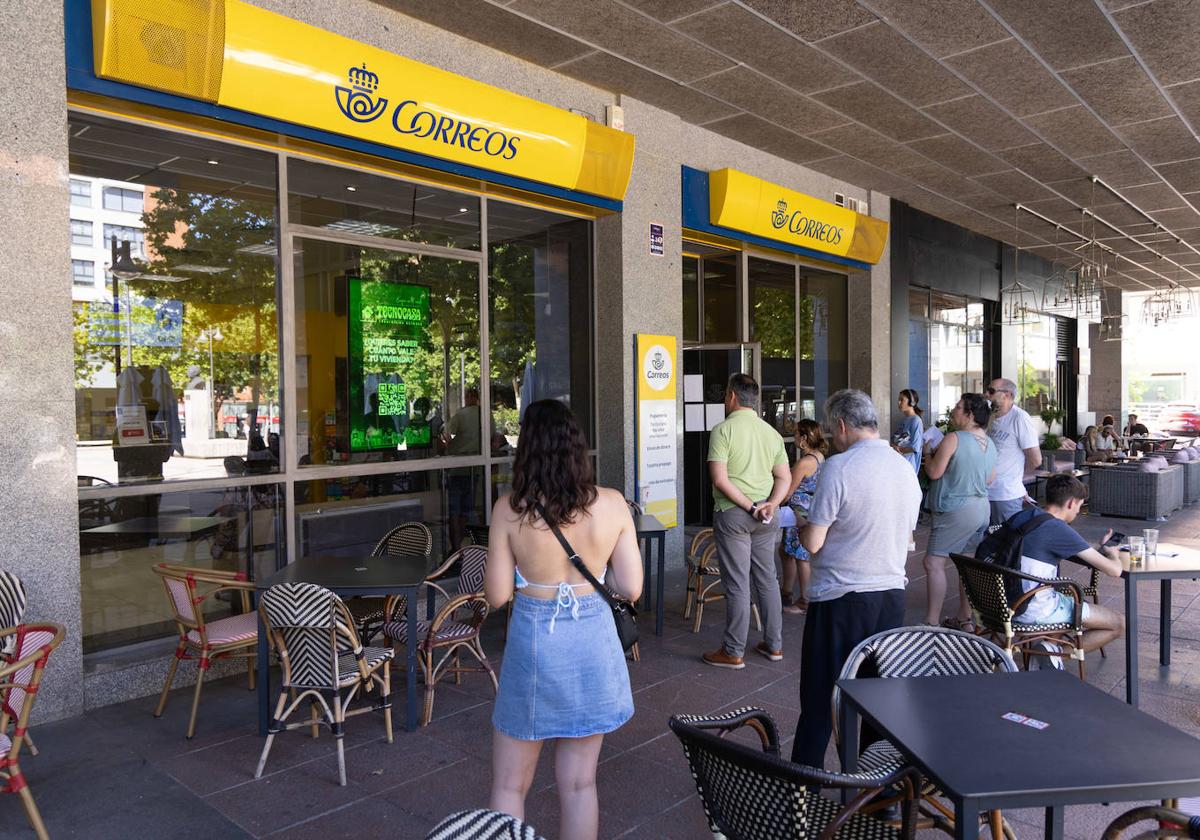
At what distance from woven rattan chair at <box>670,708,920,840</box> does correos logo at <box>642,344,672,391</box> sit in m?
5.33

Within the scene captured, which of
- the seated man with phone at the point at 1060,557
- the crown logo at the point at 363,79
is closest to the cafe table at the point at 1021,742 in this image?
the seated man with phone at the point at 1060,557

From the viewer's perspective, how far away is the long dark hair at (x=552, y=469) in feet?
8.05

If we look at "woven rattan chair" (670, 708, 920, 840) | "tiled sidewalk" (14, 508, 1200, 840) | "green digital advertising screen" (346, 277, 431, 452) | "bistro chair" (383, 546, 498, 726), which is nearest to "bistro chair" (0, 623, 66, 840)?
"tiled sidewalk" (14, 508, 1200, 840)

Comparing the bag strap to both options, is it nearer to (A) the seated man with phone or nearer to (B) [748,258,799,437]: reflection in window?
(A) the seated man with phone

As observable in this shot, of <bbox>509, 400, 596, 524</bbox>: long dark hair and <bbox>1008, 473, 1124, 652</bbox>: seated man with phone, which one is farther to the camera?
<bbox>1008, 473, 1124, 652</bbox>: seated man with phone

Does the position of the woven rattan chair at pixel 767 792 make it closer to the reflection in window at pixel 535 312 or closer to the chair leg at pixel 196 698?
the chair leg at pixel 196 698

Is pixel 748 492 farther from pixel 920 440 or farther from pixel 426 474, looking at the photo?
pixel 920 440

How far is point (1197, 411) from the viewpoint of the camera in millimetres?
23859

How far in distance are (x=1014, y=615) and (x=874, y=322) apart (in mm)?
7100

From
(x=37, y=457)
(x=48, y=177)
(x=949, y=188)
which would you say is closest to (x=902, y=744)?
(x=37, y=457)

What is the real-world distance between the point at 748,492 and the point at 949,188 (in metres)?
7.34

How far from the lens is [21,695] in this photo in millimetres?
3422

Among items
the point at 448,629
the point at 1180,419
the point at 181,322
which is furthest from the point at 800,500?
the point at 1180,419

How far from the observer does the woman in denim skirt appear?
243 centimetres
